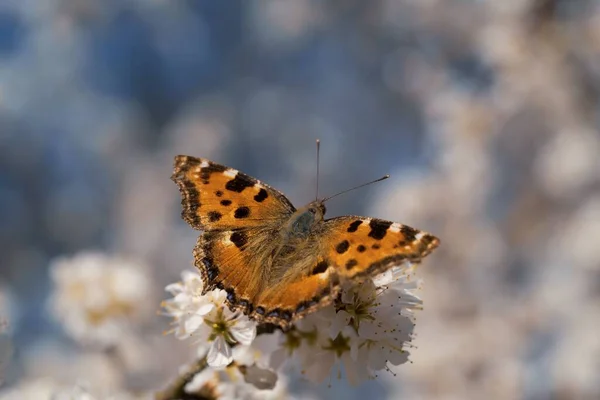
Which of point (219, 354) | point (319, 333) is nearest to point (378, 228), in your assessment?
point (319, 333)

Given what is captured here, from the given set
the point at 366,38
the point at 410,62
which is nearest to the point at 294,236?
the point at 410,62

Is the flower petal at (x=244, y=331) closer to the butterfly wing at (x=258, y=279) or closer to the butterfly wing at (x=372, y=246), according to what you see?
the butterfly wing at (x=258, y=279)

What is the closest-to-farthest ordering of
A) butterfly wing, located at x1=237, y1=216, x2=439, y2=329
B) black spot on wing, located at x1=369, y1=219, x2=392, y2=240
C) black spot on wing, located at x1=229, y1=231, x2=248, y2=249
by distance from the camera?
butterfly wing, located at x1=237, y1=216, x2=439, y2=329
black spot on wing, located at x1=369, y1=219, x2=392, y2=240
black spot on wing, located at x1=229, y1=231, x2=248, y2=249

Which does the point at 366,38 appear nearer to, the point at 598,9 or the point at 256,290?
the point at 598,9

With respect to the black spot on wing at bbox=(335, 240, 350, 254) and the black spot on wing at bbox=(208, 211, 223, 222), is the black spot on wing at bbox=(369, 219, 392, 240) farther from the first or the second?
the black spot on wing at bbox=(208, 211, 223, 222)

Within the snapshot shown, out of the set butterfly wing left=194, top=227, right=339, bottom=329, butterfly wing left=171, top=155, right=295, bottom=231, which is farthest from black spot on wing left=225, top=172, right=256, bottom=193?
butterfly wing left=194, top=227, right=339, bottom=329

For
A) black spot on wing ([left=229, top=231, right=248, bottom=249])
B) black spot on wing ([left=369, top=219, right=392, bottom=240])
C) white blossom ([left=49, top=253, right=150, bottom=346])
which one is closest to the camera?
black spot on wing ([left=369, top=219, right=392, bottom=240])
